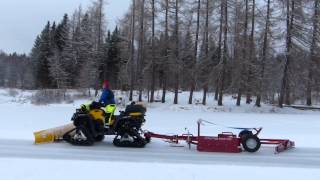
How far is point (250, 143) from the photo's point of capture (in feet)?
41.3

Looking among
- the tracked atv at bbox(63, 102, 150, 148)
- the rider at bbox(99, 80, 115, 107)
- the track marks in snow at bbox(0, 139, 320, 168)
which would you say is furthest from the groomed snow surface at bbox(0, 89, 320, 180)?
the rider at bbox(99, 80, 115, 107)

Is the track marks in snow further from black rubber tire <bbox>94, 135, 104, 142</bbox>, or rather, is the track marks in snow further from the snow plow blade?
black rubber tire <bbox>94, 135, 104, 142</bbox>

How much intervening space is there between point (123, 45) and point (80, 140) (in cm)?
3667

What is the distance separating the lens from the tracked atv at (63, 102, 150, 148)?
1296 cm

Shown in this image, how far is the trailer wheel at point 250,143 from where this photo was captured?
41.1ft

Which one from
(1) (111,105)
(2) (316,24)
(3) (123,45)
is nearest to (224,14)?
(2) (316,24)

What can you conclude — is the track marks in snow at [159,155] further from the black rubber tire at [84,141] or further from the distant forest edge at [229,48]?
the distant forest edge at [229,48]

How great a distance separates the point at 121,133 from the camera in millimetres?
13133

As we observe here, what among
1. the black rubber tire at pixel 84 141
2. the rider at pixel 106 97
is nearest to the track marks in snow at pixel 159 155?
the black rubber tire at pixel 84 141

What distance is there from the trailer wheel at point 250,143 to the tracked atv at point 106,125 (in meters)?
2.73

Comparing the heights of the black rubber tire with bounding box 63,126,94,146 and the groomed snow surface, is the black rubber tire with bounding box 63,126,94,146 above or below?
above

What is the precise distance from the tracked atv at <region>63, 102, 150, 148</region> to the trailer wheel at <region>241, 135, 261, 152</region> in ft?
8.96

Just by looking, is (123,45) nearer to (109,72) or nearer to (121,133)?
(109,72)

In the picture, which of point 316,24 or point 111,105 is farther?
point 316,24
